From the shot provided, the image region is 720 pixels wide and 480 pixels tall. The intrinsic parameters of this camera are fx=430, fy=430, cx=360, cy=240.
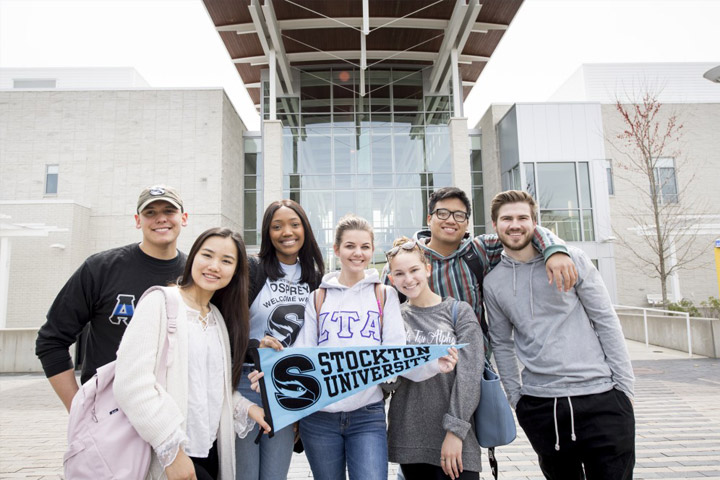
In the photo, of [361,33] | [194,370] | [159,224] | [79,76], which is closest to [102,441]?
[194,370]

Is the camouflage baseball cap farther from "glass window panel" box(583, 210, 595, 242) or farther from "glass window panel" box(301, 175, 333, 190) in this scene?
"glass window panel" box(583, 210, 595, 242)

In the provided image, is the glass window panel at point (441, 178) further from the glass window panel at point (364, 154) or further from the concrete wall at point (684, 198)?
the concrete wall at point (684, 198)

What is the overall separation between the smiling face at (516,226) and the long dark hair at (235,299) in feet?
5.56

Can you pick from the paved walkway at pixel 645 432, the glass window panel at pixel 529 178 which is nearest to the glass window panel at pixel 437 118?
the glass window panel at pixel 529 178

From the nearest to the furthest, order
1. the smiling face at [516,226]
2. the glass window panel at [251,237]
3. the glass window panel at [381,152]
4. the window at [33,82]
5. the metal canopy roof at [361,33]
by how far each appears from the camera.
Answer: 1. the smiling face at [516,226]
2. the metal canopy roof at [361,33]
3. the glass window panel at [381,152]
4. the glass window panel at [251,237]
5. the window at [33,82]

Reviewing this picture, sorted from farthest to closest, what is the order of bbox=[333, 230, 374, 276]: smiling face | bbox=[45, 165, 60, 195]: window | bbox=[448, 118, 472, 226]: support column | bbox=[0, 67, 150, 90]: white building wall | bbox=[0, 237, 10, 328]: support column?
bbox=[0, 67, 150, 90]: white building wall < bbox=[45, 165, 60, 195]: window < bbox=[448, 118, 472, 226]: support column < bbox=[0, 237, 10, 328]: support column < bbox=[333, 230, 374, 276]: smiling face

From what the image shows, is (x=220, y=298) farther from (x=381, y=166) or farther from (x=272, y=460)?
(x=381, y=166)

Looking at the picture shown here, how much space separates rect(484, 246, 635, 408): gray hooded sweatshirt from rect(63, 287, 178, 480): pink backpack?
2.10 metres

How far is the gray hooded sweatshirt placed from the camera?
260 cm

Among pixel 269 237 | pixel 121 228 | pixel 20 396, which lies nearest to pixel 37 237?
pixel 121 228

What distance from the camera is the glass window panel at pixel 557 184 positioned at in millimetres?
19938

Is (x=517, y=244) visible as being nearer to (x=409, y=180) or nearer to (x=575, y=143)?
(x=409, y=180)

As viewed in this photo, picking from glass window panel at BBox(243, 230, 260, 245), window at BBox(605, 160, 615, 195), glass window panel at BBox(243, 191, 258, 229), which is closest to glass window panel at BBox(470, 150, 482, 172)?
window at BBox(605, 160, 615, 195)

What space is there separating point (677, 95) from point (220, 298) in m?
48.6
